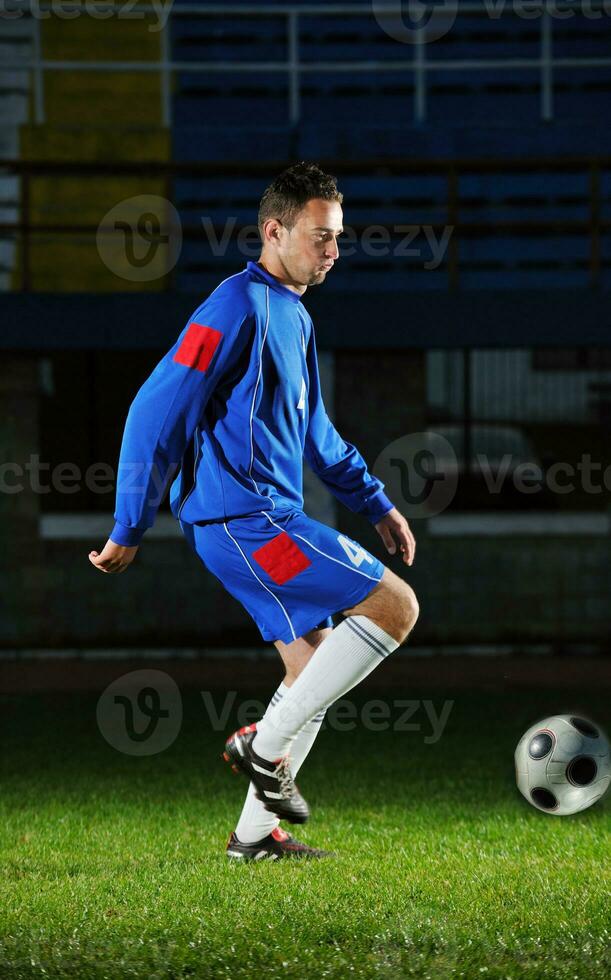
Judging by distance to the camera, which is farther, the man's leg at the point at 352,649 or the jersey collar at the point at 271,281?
the jersey collar at the point at 271,281

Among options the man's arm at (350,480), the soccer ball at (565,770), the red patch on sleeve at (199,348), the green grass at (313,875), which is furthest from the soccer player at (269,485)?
the soccer ball at (565,770)

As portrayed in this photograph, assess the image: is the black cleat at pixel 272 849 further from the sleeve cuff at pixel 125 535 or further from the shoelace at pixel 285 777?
the sleeve cuff at pixel 125 535

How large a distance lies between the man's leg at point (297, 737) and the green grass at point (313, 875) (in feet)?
0.55

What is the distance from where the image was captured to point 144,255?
50.4 ft

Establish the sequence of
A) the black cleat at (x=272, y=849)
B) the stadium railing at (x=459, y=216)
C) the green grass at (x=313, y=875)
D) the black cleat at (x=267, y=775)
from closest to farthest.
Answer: the green grass at (x=313, y=875), the black cleat at (x=267, y=775), the black cleat at (x=272, y=849), the stadium railing at (x=459, y=216)

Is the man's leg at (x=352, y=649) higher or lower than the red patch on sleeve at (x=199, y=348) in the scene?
lower

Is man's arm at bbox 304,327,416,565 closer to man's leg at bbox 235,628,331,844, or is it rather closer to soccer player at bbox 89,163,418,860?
soccer player at bbox 89,163,418,860

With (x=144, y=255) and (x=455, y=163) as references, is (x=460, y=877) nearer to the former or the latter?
(x=455, y=163)

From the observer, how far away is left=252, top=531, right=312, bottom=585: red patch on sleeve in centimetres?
441

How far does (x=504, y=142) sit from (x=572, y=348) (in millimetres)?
5601

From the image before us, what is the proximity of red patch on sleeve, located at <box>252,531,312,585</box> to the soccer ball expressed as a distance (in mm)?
1546

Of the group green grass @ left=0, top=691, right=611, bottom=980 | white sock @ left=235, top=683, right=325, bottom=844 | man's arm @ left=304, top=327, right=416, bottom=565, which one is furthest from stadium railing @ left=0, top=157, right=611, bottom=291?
white sock @ left=235, top=683, right=325, bottom=844

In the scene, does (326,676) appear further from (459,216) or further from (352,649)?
(459,216)

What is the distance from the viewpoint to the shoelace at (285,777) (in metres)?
4.63
